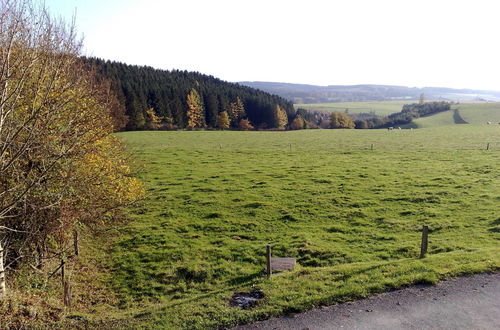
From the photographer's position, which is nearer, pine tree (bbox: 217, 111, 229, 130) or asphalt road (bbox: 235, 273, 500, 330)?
asphalt road (bbox: 235, 273, 500, 330)

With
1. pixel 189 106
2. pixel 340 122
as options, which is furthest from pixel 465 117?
pixel 189 106

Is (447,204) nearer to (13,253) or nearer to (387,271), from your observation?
(387,271)

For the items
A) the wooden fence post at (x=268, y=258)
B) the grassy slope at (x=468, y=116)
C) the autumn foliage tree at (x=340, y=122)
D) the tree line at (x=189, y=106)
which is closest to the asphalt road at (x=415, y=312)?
the wooden fence post at (x=268, y=258)

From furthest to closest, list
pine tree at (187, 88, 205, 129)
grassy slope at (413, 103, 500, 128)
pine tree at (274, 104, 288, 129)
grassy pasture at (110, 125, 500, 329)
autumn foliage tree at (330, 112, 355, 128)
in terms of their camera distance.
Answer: autumn foliage tree at (330, 112, 355, 128) < pine tree at (274, 104, 288, 129) < grassy slope at (413, 103, 500, 128) < pine tree at (187, 88, 205, 129) < grassy pasture at (110, 125, 500, 329)

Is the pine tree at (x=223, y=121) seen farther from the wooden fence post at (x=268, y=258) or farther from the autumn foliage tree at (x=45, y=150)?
the wooden fence post at (x=268, y=258)

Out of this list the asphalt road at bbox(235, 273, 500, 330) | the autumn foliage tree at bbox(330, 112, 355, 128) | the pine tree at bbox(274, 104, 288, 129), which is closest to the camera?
the asphalt road at bbox(235, 273, 500, 330)

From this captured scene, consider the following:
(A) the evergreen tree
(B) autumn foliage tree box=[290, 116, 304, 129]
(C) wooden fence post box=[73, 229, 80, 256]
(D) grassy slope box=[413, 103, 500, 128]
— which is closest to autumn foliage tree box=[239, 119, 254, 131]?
(A) the evergreen tree

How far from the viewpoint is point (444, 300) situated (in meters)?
11.3

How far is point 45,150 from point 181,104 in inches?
3870

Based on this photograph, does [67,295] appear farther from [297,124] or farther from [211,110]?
[297,124]

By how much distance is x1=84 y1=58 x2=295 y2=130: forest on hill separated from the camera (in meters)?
97.0

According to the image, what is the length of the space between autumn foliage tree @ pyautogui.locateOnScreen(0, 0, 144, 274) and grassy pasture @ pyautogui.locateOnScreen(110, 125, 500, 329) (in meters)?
3.72

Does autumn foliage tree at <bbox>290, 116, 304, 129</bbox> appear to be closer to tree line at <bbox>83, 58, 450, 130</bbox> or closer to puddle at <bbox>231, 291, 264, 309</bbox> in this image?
tree line at <bbox>83, 58, 450, 130</bbox>

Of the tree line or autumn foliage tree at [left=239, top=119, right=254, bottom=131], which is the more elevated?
the tree line
